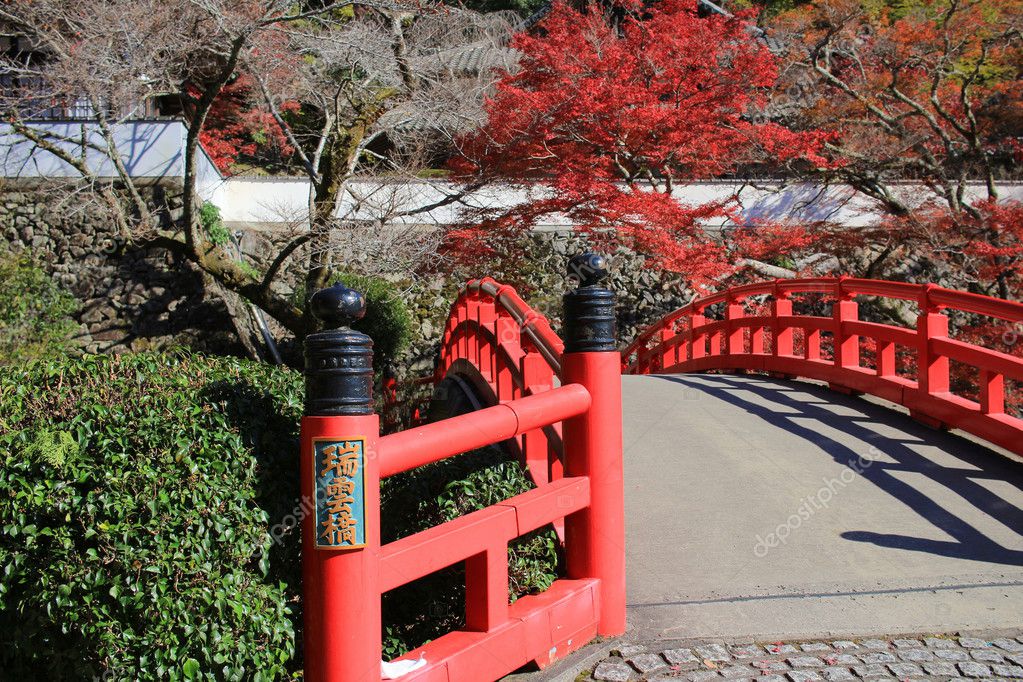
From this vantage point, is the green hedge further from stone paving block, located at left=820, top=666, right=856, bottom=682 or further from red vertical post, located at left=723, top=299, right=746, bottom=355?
red vertical post, located at left=723, top=299, right=746, bottom=355

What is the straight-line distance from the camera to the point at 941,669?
3090 mm

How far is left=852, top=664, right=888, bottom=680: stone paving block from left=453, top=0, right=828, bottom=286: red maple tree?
28.1 feet

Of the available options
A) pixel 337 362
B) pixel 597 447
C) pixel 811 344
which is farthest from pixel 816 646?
→ pixel 811 344

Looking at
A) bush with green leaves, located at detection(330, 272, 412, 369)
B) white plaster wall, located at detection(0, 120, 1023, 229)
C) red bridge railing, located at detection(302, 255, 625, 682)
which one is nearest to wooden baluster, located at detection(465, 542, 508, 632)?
red bridge railing, located at detection(302, 255, 625, 682)

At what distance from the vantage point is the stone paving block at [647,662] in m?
3.09

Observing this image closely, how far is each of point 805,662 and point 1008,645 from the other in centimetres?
84

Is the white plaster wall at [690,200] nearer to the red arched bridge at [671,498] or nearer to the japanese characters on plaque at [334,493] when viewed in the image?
the red arched bridge at [671,498]

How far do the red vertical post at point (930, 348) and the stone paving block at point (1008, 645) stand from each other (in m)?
2.88

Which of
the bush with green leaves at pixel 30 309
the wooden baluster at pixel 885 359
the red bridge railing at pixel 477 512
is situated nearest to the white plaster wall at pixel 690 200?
the bush with green leaves at pixel 30 309

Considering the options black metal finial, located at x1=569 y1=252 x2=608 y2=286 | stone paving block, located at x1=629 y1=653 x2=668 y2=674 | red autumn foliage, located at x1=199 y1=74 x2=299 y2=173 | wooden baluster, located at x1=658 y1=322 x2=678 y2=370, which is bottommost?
stone paving block, located at x1=629 y1=653 x2=668 y2=674

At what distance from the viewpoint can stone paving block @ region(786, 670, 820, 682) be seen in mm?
3008

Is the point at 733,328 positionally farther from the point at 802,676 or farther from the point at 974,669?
the point at 802,676

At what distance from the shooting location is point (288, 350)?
1410 centimetres

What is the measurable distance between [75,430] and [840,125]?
46.9ft
